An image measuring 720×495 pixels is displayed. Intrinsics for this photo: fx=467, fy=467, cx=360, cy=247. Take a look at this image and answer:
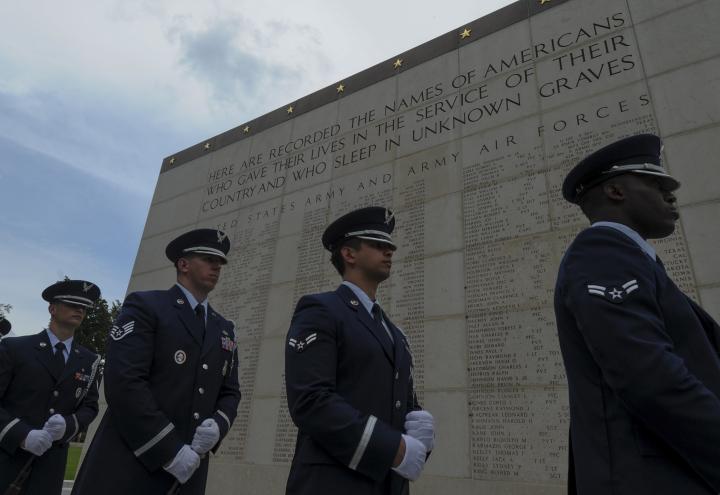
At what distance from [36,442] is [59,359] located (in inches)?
35.5

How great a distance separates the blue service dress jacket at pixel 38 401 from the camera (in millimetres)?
3955

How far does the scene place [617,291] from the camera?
1.71 metres

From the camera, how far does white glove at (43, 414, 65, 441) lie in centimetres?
413

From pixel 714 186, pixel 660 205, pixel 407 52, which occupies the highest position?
pixel 407 52

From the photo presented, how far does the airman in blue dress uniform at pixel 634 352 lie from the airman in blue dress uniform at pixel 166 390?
7.10 feet

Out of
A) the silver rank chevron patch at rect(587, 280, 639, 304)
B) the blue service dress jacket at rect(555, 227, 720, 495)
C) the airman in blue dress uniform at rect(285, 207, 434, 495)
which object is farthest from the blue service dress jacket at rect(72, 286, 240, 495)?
the silver rank chevron patch at rect(587, 280, 639, 304)

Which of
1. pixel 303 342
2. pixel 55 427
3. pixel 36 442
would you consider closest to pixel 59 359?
pixel 55 427

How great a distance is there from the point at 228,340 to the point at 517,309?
11.5ft

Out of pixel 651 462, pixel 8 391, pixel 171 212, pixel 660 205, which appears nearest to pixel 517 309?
pixel 660 205

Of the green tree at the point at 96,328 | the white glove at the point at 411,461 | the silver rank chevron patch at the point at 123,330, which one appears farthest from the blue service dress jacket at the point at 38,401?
the green tree at the point at 96,328

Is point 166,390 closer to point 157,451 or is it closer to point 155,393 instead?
point 155,393

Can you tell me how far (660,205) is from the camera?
82.3 inches

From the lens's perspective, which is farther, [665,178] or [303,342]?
[303,342]

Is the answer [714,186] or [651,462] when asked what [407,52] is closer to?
[714,186]
